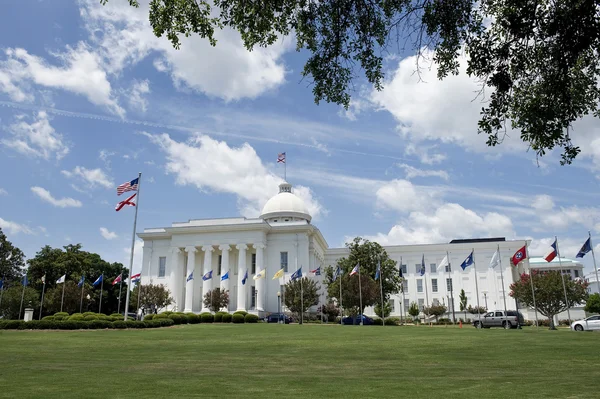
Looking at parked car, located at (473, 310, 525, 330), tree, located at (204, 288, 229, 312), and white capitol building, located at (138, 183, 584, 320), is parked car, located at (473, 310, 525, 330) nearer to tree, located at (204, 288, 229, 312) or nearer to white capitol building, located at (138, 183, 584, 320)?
white capitol building, located at (138, 183, 584, 320)

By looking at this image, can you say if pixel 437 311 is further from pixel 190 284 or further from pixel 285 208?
pixel 190 284

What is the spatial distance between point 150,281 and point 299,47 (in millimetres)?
68972

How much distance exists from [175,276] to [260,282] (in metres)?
13.0

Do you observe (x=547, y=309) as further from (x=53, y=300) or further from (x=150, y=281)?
(x=53, y=300)

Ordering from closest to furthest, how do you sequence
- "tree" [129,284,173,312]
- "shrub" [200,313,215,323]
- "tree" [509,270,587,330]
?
"shrub" [200,313,215,323] < "tree" [509,270,587,330] < "tree" [129,284,173,312]

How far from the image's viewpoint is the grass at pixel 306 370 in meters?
9.79

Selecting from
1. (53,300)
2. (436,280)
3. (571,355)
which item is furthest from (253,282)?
(571,355)

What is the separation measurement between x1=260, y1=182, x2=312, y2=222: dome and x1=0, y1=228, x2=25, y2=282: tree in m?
37.9

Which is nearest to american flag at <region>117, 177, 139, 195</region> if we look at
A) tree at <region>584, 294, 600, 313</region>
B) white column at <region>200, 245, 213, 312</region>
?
white column at <region>200, 245, 213, 312</region>

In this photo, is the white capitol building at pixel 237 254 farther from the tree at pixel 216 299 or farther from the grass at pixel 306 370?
the grass at pixel 306 370

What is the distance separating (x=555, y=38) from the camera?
834 centimetres

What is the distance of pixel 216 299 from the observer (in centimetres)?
6300

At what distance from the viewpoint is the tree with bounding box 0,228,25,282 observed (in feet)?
237

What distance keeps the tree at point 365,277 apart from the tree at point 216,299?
44.5 ft
